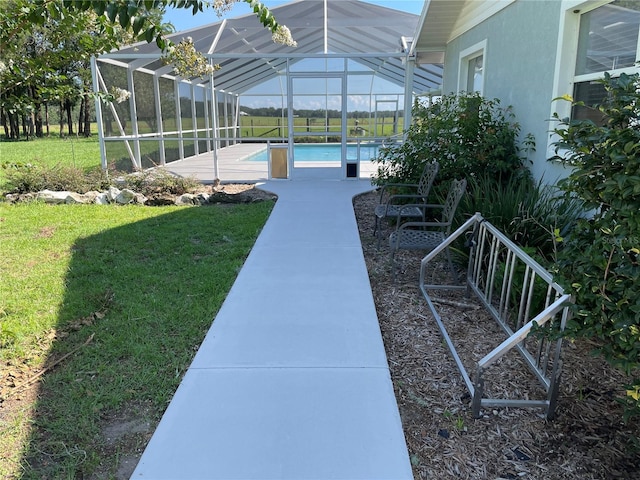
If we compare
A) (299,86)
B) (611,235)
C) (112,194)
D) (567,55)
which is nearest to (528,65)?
(567,55)

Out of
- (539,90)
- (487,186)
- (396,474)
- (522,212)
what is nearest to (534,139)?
(539,90)

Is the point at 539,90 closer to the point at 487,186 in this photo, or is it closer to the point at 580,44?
the point at 580,44

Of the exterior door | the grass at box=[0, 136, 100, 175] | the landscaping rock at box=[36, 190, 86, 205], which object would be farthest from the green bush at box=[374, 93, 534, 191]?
the grass at box=[0, 136, 100, 175]

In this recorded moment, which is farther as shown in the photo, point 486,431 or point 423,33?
point 423,33

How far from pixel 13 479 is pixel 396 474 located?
1.76 m

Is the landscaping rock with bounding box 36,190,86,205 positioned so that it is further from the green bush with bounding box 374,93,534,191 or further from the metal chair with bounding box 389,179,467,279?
the metal chair with bounding box 389,179,467,279

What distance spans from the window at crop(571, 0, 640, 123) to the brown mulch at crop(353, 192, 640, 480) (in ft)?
7.29

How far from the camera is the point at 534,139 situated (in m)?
5.68

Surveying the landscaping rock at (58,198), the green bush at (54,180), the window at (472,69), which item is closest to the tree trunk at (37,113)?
the green bush at (54,180)

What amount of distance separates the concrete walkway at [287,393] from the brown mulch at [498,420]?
0.53 feet

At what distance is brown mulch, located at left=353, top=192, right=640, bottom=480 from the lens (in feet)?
7.61

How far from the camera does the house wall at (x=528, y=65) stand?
5211 millimetres

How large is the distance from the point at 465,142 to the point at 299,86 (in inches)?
233

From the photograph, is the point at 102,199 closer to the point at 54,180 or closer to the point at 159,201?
the point at 159,201
